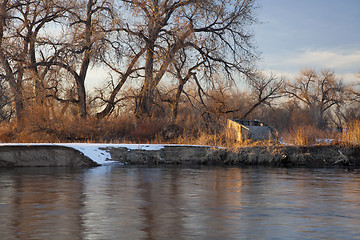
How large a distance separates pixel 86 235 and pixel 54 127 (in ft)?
72.4

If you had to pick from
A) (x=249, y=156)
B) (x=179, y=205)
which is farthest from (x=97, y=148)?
(x=179, y=205)

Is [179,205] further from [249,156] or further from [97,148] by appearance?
[97,148]

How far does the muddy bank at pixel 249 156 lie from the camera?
21.9 meters

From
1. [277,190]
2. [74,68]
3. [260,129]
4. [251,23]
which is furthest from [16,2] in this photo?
[277,190]

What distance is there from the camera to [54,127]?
2856 cm

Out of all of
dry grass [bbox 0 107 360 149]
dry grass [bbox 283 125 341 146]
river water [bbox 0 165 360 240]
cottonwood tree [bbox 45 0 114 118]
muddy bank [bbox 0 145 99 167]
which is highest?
cottonwood tree [bbox 45 0 114 118]

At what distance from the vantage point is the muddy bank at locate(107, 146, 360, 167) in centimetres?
2192

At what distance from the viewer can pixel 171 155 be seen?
74.3 feet

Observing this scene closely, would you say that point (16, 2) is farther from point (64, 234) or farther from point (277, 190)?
point (64, 234)

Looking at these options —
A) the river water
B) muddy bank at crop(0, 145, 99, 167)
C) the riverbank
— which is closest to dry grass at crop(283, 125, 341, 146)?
the riverbank

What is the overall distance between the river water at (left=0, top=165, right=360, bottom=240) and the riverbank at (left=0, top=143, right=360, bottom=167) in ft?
8.82

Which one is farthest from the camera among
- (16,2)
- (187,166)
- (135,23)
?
(16,2)

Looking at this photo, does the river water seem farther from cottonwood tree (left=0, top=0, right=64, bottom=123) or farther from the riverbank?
cottonwood tree (left=0, top=0, right=64, bottom=123)

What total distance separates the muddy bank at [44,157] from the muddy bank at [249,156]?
164 centimetres
